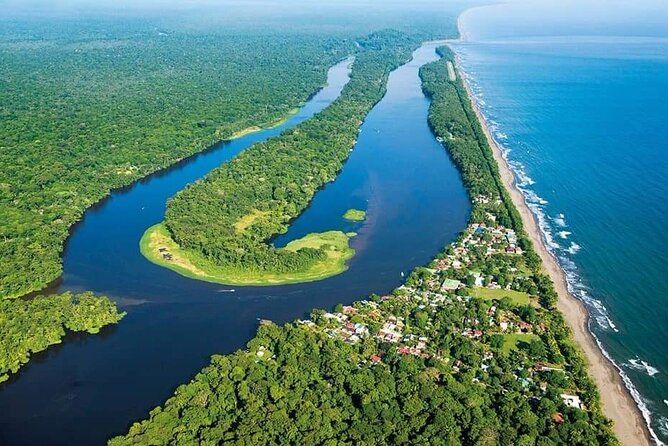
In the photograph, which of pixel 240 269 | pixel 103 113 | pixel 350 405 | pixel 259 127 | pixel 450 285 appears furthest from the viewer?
pixel 103 113

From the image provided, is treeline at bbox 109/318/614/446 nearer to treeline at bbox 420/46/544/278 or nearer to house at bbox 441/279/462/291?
house at bbox 441/279/462/291

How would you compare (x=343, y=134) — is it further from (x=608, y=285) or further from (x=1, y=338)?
(x=1, y=338)

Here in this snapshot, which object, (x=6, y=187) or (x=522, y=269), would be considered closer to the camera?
(x=522, y=269)

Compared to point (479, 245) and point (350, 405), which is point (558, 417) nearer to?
point (350, 405)

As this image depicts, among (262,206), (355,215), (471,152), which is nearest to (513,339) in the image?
(355,215)

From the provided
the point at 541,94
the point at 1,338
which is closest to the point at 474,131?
the point at 541,94

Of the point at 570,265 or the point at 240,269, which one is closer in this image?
the point at 240,269
